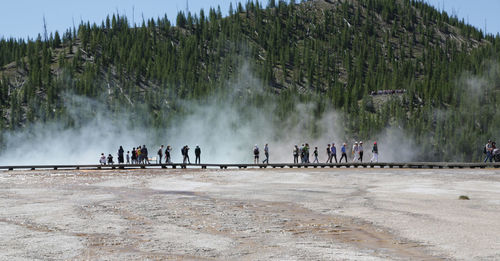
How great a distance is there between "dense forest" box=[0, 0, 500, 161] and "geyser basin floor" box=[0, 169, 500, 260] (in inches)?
3679

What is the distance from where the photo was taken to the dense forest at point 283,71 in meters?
122

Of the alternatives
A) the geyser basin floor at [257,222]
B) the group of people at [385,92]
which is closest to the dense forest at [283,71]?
the group of people at [385,92]

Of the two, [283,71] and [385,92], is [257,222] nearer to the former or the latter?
[385,92]

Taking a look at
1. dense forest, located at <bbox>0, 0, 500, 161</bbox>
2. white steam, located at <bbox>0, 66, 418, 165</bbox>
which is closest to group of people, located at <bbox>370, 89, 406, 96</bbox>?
dense forest, located at <bbox>0, 0, 500, 161</bbox>

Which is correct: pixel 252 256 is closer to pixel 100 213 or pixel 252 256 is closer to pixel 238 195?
pixel 100 213

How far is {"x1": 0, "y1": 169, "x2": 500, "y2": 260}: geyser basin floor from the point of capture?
1209 cm

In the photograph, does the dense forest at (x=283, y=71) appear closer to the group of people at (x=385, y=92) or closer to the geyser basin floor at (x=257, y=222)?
the group of people at (x=385, y=92)

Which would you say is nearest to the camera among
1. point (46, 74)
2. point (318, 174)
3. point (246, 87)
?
point (318, 174)

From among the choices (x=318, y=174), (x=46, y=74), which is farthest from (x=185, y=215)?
(x=46, y=74)

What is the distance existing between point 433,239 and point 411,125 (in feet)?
351

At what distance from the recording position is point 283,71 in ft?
526

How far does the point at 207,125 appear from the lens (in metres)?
130

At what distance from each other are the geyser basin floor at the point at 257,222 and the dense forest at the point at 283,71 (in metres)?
93.5

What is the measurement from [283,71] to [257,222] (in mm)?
145303
